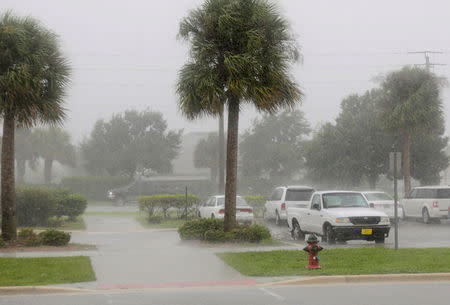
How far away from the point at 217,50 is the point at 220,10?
1.14 meters

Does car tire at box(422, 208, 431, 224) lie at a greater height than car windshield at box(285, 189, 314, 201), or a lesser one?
lesser

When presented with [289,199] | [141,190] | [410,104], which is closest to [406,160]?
[410,104]

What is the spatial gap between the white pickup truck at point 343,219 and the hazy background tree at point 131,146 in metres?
49.9

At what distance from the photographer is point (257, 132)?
236 ft

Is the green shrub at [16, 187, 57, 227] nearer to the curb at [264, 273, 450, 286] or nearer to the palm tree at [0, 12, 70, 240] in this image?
the palm tree at [0, 12, 70, 240]

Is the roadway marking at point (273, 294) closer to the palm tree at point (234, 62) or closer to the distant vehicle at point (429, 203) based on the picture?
the palm tree at point (234, 62)

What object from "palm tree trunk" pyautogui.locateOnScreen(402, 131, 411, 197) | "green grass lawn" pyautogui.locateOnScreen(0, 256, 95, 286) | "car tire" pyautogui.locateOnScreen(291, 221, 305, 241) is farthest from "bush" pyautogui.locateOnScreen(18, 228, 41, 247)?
"palm tree trunk" pyautogui.locateOnScreen(402, 131, 411, 197)

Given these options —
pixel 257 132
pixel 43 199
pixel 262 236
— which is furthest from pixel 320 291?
pixel 257 132

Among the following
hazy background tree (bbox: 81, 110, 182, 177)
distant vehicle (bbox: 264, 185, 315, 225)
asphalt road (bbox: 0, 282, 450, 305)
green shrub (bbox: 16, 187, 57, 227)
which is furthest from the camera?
hazy background tree (bbox: 81, 110, 182, 177)

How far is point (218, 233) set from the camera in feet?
63.7

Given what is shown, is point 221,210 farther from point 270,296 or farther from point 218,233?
point 270,296

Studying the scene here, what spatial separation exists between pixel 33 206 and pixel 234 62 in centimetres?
1277

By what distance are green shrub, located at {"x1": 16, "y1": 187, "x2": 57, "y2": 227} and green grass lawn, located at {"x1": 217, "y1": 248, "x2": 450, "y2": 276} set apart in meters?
13.3

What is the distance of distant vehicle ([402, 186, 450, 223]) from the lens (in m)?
28.2
